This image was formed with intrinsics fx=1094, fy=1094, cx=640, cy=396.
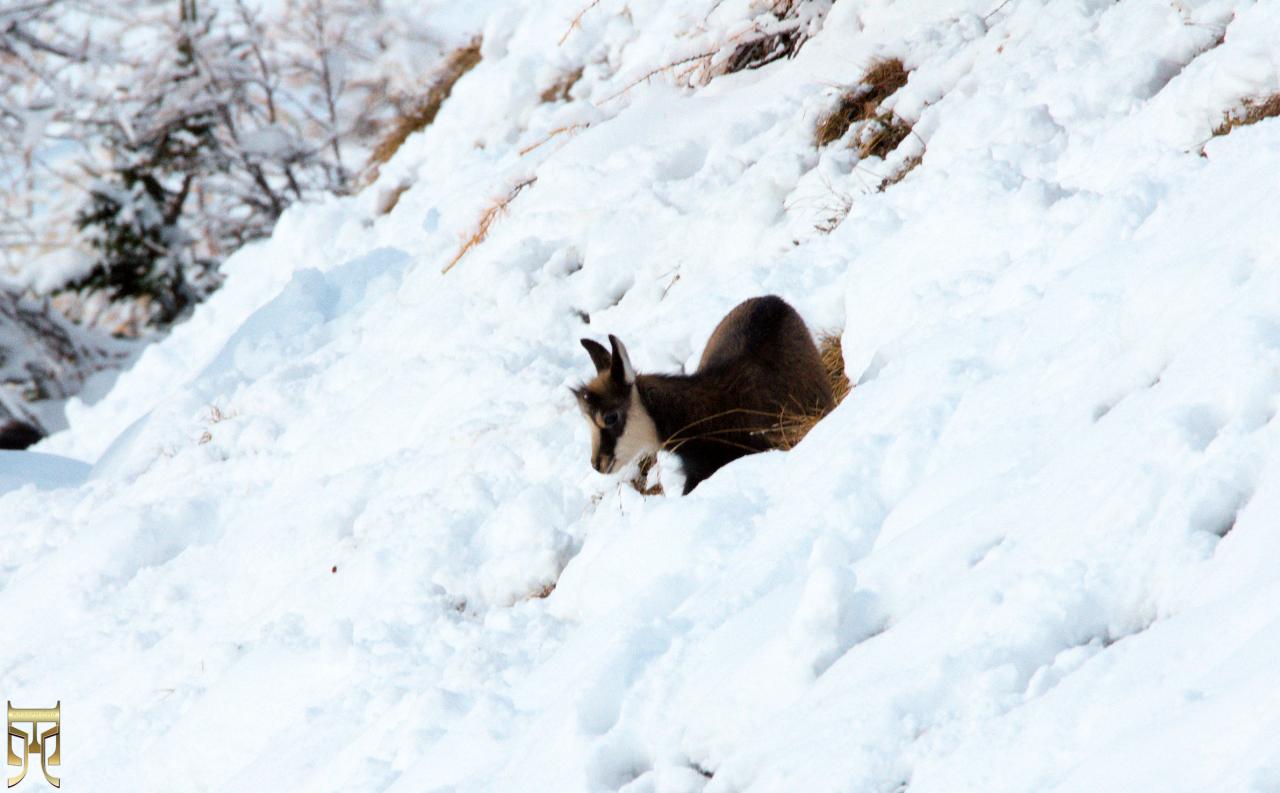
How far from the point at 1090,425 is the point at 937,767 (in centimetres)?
116

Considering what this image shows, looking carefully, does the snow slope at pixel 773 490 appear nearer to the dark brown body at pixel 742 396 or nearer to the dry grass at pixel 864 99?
the dry grass at pixel 864 99

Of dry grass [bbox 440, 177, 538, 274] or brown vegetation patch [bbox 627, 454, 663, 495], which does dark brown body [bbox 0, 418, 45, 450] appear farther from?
brown vegetation patch [bbox 627, 454, 663, 495]

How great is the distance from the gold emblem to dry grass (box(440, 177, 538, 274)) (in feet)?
13.7

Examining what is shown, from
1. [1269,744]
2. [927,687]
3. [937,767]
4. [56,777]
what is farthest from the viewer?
[56,777]

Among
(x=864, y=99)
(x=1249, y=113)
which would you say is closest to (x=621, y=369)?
(x=1249, y=113)

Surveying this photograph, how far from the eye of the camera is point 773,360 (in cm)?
489

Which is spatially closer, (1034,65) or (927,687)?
(927,687)

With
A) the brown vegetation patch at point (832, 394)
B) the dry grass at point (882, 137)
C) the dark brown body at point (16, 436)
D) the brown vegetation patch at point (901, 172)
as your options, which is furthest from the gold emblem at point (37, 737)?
the dark brown body at point (16, 436)

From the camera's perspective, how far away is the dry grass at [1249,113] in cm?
446

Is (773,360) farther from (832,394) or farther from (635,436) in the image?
(635,436)

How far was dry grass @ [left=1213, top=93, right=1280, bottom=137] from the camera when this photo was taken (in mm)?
4461

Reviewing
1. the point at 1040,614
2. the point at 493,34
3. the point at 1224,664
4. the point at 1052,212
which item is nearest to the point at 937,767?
the point at 1040,614

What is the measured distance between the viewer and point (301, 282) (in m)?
9.38

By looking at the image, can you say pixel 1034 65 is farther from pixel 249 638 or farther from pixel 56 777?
pixel 56 777
